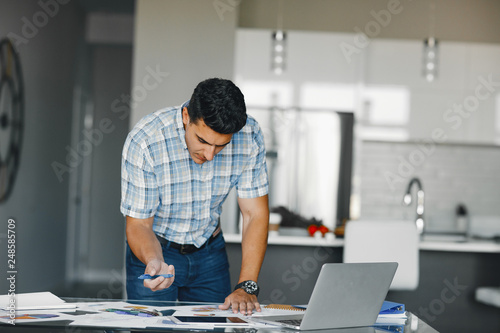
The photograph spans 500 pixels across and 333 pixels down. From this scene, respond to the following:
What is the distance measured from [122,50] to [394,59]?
3472 millimetres

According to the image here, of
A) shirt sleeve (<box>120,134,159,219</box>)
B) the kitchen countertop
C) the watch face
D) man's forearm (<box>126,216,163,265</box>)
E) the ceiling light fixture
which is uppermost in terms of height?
the ceiling light fixture

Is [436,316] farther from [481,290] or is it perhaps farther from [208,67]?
[208,67]

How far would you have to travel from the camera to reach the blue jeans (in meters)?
2.20

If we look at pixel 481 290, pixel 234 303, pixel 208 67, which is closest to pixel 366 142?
pixel 208 67

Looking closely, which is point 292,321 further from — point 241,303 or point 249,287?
point 249,287

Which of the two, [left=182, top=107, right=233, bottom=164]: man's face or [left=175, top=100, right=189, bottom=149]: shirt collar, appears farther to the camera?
[left=175, top=100, right=189, bottom=149]: shirt collar

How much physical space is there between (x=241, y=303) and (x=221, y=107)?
561 millimetres

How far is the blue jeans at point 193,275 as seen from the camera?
2201mm

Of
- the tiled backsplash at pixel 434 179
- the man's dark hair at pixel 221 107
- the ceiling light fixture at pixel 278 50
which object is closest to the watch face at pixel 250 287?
the man's dark hair at pixel 221 107

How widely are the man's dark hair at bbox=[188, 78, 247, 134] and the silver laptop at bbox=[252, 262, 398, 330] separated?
55 centimetres

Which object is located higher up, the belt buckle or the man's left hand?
the belt buckle

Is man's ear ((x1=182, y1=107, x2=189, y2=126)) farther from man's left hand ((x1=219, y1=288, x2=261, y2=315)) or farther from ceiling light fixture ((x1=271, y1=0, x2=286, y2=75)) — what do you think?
ceiling light fixture ((x1=271, y1=0, x2=286, y2=75))

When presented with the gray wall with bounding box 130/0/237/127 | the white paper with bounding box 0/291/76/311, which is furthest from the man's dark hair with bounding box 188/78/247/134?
the gray wall with bounding box 130/0/237/127

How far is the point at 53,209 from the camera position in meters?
6.03
